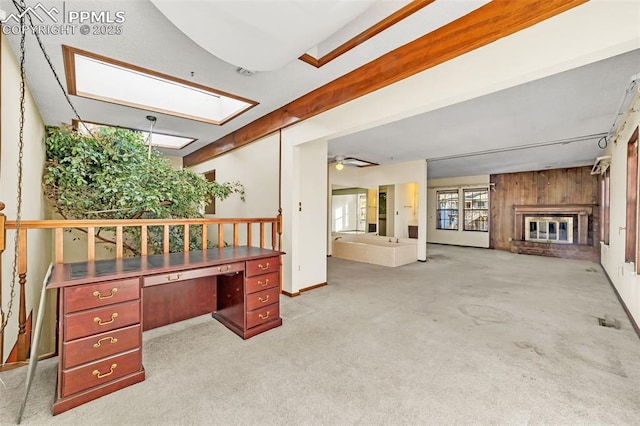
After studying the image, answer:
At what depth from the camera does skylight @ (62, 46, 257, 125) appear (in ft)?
8.91

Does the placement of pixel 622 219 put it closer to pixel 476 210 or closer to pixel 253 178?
pixel 253 178

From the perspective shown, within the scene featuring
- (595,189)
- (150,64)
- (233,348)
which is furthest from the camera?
(595,189)

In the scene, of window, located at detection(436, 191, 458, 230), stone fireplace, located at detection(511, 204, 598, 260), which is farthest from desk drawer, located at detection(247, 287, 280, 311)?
window, located at detection(436, 191, 458, 230)

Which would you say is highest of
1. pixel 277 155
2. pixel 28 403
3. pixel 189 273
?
pixel 277 155

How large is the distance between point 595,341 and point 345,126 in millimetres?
3181

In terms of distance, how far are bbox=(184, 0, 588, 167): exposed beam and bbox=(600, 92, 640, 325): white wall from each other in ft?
7.54

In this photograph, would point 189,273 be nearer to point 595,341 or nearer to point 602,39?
point 602,39

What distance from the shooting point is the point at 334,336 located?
2.61 meters

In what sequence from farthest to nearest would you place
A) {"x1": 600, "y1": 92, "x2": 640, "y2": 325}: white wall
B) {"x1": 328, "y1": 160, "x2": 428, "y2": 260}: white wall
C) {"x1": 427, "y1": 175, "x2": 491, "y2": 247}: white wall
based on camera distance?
{"x1": 427, "y1": 175, "x2": 491, "y2": 247}: white wall
{"x1": 328, "y1": 160, "x2": 428, "y2": 260}: white wall
{"x1": 600, "y1": 92, "x2": 640, "y2": 325}: white wall

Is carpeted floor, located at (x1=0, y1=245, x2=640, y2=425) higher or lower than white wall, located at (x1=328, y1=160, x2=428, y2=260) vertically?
lower

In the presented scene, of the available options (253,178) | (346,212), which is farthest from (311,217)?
(346,212)

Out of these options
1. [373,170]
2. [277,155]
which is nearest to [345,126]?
[277,155]

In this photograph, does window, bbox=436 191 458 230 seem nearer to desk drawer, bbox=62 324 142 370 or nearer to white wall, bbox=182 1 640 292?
white wall, bbox=182 1 640 292

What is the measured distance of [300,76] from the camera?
2.80 meters
